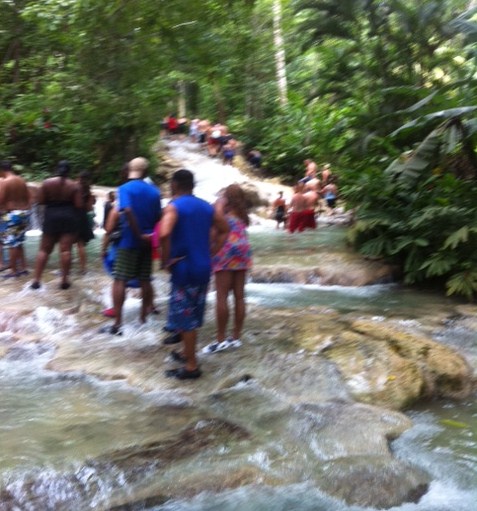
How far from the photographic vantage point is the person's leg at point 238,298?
6137 mm

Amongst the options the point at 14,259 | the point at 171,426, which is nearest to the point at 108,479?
the point at 171,426

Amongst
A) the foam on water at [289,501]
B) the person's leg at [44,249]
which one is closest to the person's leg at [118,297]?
the person's leg at [44,249]

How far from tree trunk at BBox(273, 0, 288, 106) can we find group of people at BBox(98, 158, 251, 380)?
949 inches

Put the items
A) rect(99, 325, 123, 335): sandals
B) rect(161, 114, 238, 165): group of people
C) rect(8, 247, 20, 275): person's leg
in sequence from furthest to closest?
1. rect(161, 114, 238, 165): group of people
2. rect(8, 247, 20, 275): person's leg
3. rect(99, 325, 123, 335): sandals

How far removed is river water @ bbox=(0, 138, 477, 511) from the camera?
13.1 ft

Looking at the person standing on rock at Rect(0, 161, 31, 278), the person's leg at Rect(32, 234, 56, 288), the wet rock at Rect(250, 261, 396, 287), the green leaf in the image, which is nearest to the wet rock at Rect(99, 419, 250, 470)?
the person's leg at Rect(32, 234, 56, 288)

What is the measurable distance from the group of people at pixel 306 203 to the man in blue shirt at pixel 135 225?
9.72m

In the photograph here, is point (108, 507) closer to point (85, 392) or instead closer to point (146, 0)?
point (85, 392)

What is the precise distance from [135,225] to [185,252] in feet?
4.17

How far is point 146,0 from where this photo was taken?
15.0 m

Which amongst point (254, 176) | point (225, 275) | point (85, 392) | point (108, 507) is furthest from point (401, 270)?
point (254, 176)

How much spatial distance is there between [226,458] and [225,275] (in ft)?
6.72

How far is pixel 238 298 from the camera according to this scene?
630 cm

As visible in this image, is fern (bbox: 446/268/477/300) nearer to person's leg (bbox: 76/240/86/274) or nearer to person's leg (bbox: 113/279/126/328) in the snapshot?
person's leg (bbox: 113/279/126/328)
